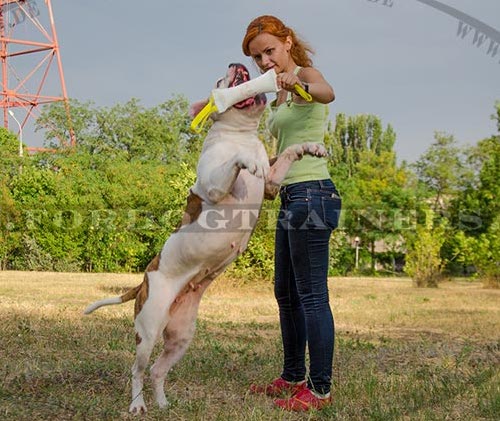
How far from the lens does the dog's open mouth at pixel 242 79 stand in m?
3.27

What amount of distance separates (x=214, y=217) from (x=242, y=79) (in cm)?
67

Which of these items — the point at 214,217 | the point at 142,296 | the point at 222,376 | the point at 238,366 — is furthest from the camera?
the point at 238,366

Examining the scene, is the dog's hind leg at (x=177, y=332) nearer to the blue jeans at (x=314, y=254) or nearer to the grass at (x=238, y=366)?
the grass at (x=238, y=366)

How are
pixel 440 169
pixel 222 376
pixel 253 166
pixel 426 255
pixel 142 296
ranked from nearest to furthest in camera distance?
pixel 253 166, pixel 142 296, pixel 222 376, pixel 426 255, pixel 440 169

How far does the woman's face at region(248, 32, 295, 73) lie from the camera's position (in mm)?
3539

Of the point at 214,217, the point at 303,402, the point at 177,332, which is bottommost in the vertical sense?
the point at 303,402

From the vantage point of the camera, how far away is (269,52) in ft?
11.7

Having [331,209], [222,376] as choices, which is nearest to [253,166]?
[331,209]

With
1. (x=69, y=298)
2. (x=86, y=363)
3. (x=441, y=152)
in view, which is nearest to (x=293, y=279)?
(x=86, y=363)

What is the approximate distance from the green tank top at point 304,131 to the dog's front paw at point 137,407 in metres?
1.38

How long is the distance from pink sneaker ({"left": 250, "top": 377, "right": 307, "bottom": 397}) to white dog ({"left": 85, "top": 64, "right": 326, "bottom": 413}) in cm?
94

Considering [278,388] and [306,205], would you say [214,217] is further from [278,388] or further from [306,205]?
[278,388]

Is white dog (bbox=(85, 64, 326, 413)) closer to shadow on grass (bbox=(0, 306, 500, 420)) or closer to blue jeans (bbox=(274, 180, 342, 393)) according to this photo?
A: blue jeans (bbox=(274, 180, 342, 393))

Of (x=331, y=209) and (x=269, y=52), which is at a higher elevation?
(x=269, y=52)
